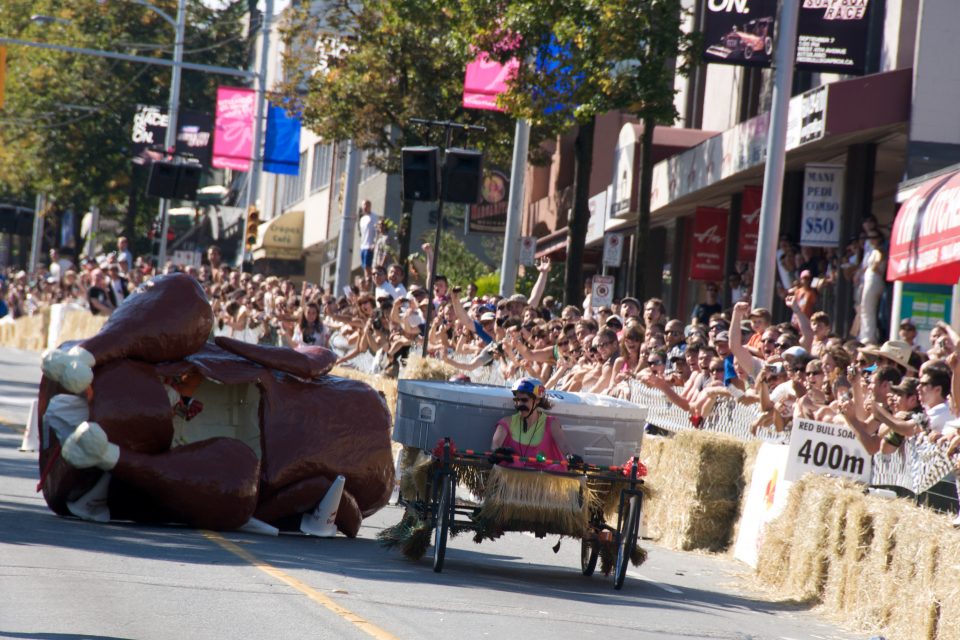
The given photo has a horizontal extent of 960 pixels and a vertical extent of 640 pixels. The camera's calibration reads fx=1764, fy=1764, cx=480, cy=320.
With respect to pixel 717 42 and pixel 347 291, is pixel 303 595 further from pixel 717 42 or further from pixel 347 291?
pixel 347 291

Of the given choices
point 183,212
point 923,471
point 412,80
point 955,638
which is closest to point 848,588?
point 923,471

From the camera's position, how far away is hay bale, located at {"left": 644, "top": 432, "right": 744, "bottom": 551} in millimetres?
15266

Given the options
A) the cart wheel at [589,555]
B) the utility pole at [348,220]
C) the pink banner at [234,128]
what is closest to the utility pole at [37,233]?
the pink banner at [234,128]

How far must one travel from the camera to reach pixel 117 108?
6372 cm

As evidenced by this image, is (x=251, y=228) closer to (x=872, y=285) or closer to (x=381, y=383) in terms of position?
(x=381, y=383)

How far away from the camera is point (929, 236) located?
17453 millimetres

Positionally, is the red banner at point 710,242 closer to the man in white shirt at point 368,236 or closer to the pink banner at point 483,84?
the pink banner at point 483,84

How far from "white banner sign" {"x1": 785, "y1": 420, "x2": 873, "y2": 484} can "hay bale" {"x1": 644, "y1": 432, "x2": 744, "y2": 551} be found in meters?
2.00

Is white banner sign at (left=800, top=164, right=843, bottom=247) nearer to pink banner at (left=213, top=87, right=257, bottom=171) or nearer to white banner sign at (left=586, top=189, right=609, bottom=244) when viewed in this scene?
white banner sign at (left=586, top=189, right=609, bottom=244)

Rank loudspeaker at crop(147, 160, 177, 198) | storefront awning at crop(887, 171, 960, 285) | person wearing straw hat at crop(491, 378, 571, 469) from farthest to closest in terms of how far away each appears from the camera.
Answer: loudspeaker at crop(147, 160, 177, 198)
storefront awning at crop(887, 171, 960, 285)
person wearing straw hat at crop(491, 378, 571, 469)

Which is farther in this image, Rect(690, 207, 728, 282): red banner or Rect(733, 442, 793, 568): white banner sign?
Rect(690, 207, 728, 282): red banner

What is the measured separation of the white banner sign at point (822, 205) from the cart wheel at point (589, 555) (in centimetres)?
1095

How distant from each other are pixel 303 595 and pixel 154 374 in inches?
Result: 138

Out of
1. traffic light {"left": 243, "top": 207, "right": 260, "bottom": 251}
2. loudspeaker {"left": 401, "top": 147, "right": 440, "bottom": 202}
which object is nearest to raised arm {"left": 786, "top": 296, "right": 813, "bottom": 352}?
loudspeaker {"left": 401, "top": 147, "right": 440, "bottom": 202}
